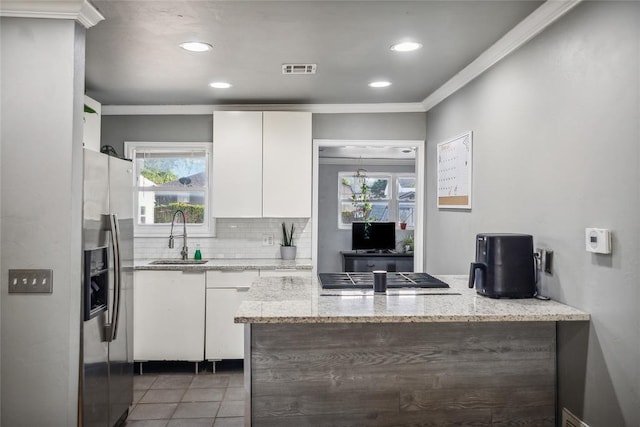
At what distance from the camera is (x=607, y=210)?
196 cm

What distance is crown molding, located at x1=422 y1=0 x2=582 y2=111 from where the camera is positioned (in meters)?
2.30

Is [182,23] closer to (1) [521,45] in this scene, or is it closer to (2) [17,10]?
(2) [17,10]

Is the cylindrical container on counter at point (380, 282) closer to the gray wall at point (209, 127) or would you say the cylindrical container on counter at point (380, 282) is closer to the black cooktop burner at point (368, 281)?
the black cooktop burner at point (368, 281)

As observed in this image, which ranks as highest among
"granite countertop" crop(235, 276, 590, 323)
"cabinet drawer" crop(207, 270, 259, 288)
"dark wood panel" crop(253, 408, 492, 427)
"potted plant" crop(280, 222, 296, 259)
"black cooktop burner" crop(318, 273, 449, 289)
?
"potted plant" crop(280, 222, 296, 259)

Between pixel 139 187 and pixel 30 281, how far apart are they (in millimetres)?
2528

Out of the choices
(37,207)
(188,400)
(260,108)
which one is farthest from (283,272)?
(37,207)

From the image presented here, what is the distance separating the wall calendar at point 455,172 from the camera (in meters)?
3.48

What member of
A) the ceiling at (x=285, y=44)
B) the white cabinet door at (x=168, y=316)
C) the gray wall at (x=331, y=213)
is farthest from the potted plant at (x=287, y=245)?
the gray wall at (x=331, y=213)

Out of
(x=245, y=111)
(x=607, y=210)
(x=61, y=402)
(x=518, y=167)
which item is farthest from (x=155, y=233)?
(x=607, y=210)

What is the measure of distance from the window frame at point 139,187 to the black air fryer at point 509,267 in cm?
302

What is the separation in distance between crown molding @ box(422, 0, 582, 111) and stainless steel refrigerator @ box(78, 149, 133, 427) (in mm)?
2368

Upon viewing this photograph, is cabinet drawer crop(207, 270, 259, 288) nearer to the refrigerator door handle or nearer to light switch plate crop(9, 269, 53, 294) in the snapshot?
the refrigerator door handle

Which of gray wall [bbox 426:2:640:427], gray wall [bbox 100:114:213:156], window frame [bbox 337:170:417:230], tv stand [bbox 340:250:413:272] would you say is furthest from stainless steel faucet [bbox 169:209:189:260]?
window frame [bbox 337:170:417:230]

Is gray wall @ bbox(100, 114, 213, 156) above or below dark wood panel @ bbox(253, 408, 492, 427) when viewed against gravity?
above
